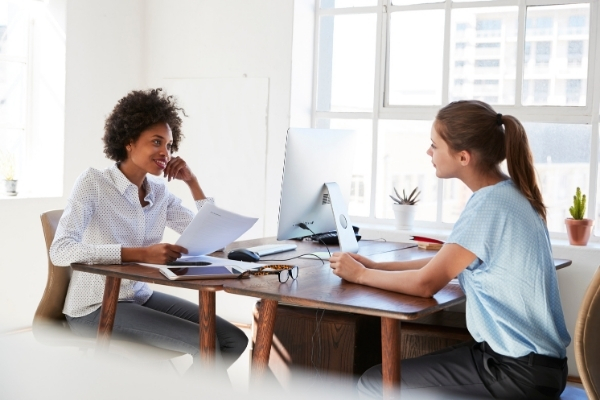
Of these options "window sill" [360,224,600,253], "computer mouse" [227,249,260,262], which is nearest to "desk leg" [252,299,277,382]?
"computer mouse" [227,249,260,262]

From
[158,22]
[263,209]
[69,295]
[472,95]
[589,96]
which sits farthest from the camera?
[158,22]

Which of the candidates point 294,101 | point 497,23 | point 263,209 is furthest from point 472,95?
point 263,209

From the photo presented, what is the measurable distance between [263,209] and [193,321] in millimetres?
1858

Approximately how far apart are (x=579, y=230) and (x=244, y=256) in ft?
6.55

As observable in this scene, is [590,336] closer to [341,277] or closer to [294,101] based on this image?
[341,277]

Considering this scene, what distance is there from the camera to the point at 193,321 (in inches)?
107

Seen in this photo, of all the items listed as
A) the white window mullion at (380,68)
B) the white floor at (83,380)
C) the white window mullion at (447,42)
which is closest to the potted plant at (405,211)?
the white window mullion at (380,68)

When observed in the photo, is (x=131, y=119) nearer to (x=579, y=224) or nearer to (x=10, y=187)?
(x=10, y=187)

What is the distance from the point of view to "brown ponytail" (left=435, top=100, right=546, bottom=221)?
1987mm

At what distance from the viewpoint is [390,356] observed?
6.15 feet

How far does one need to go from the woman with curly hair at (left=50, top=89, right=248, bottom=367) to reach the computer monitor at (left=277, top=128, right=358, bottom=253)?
41 centimetres

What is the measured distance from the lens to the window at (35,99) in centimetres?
438

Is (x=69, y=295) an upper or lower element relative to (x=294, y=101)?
lower

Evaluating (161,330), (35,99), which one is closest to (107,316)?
(161,330)
